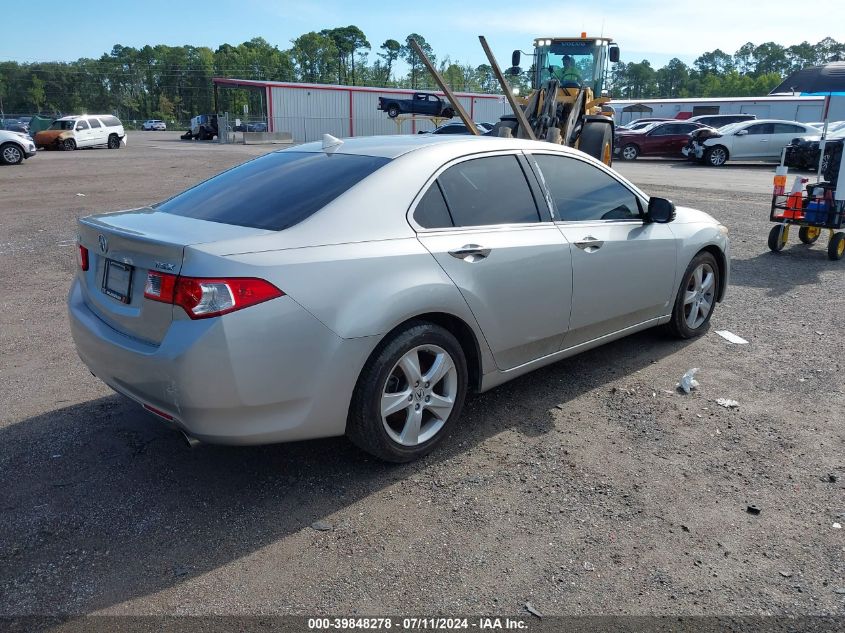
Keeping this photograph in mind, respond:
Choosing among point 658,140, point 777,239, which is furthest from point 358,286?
point 658,140

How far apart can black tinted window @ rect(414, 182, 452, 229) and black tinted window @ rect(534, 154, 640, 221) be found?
928 mm

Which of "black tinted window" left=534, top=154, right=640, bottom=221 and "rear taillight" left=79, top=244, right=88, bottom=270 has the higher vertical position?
"black tinted window" left=534, top=154, right=640, bottom=221

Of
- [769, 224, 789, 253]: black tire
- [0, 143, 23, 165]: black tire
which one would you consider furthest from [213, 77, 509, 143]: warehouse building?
[769, 224, 789, 253]: black tire

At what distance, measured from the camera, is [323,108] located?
174 feet

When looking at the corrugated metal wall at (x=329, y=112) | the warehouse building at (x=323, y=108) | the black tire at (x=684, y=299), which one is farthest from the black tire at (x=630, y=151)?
the black tire at (x=684, y=299)

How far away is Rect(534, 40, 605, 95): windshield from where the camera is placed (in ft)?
56.6

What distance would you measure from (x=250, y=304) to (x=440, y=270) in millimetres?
1035

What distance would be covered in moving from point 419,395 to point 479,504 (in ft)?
2.07

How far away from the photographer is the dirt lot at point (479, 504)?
2727 millimetres

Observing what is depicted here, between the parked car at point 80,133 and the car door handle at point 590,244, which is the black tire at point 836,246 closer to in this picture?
the car door handle at point 590,244

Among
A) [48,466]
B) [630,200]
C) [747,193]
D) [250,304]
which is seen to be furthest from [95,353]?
[747,193]

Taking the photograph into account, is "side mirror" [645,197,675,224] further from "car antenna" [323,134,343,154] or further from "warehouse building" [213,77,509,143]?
"warehouse building" [213,77,509,143]

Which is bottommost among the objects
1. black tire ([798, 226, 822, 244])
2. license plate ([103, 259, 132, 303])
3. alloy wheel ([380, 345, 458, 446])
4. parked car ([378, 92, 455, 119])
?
black tire ([798, 226, 822, 244])

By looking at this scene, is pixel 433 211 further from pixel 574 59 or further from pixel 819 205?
pixel 574 59
